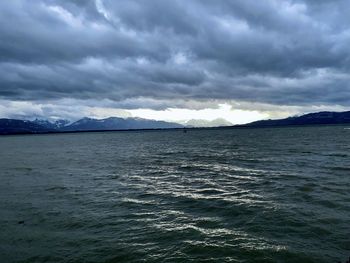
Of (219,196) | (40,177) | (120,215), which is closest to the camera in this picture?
(120,215)

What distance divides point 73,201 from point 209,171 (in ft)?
69.9

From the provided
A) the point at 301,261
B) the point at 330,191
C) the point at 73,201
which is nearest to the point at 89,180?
the point at 73,201

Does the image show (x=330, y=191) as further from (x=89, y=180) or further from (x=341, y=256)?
(x=89, y=180)

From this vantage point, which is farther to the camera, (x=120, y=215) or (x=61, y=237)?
(x=120, y=215)

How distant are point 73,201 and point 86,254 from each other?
12.7 m

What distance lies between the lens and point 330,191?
94.4 feet

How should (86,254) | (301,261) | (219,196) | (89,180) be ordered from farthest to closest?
(89,180) → (219,196) → (86,254) → (301,261)

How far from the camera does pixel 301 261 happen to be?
15.2 meters

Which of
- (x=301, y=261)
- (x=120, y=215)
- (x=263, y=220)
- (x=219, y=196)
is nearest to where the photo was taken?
(x=301, y=261)

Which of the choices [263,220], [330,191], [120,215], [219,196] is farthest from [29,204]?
[330,191]

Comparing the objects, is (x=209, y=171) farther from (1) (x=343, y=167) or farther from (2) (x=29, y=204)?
(2) (x=29, y=204)

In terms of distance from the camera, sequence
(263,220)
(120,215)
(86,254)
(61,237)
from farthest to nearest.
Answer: (120,215), (263,220), (61,237), (86,254)

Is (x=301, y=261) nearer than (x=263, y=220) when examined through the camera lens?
Yes

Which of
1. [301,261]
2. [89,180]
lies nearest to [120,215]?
[301,261]
